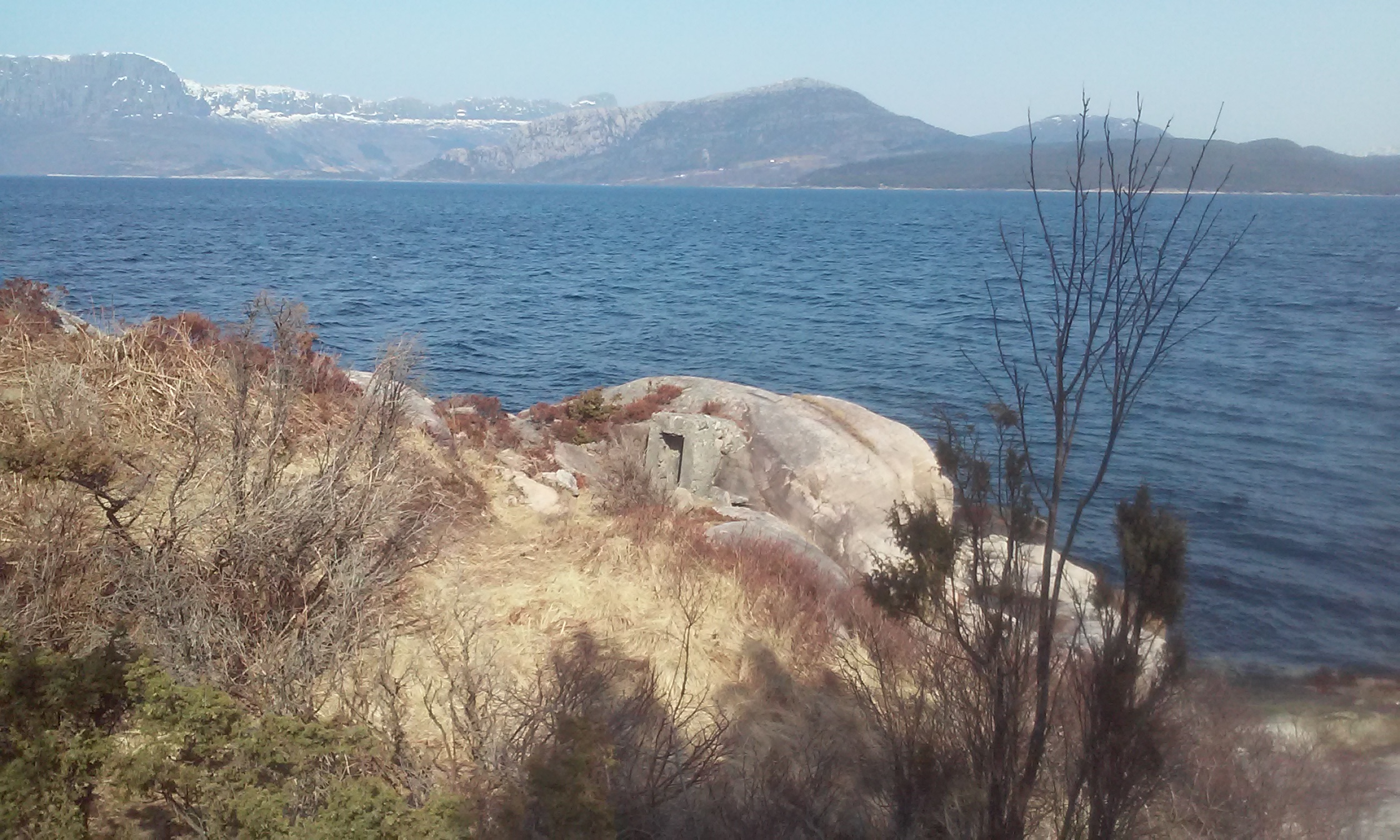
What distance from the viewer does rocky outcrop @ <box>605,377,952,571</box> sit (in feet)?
41.4

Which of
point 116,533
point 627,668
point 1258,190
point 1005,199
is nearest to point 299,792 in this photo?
point 116,533

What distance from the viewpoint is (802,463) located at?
13414mm

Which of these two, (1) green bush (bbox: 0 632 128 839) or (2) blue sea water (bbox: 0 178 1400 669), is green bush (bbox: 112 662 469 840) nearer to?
(1) green bush (bbox: 0 632 128 839)

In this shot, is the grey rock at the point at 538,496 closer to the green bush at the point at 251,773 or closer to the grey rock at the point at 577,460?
the grey rock at the point at 577,460

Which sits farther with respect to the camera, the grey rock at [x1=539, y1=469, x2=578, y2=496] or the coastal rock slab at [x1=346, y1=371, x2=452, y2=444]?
the grey rock at [x1=539, y1=469, x2=578, y2=496]

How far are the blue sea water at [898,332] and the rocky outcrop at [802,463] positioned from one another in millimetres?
2996

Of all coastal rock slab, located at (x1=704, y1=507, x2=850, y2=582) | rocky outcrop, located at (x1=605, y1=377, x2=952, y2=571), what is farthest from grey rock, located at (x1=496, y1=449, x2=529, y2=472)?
coastal rock slab, located at (x1=704, y1=507, x2=850, y2=582)

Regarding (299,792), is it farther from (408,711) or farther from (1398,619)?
(1398,619)

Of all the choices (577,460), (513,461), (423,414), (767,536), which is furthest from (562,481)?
(767,536)

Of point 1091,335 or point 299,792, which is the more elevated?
point 1091,335

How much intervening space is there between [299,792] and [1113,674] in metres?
3.48

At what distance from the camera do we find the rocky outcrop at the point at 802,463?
12633mm

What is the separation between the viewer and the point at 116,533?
5363mm

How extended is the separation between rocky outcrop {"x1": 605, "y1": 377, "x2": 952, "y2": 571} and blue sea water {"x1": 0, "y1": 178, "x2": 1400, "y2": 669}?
2996 millimetres
